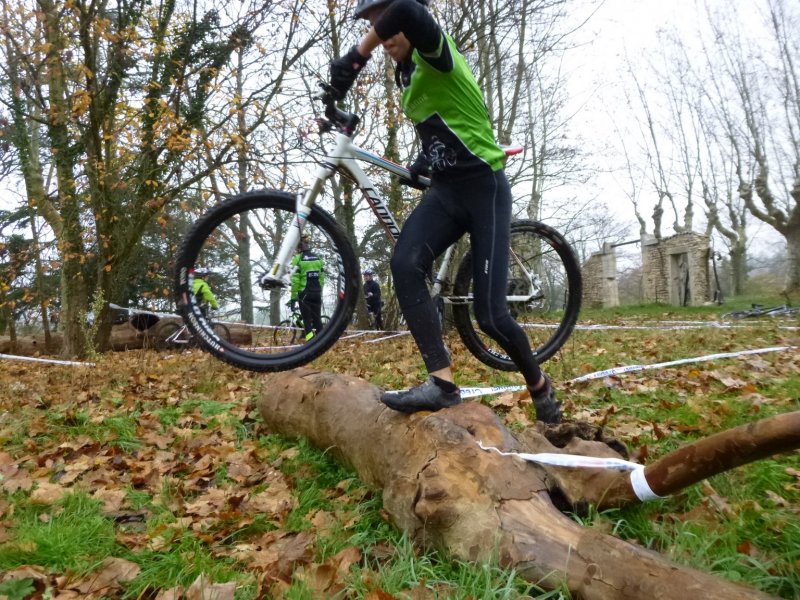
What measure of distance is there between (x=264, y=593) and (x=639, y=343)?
651 cm

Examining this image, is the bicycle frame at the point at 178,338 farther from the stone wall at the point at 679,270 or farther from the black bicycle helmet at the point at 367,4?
the stone wall at the point at 679,270

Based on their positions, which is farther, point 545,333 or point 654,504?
point 545,333

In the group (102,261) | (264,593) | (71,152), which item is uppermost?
(71,152)

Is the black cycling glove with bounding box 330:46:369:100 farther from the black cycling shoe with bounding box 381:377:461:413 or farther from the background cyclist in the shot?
the background cyclist

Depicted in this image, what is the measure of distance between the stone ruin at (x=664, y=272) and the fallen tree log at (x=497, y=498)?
25005mm

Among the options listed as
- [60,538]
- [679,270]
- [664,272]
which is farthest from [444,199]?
[664,272]

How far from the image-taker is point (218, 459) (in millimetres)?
2936

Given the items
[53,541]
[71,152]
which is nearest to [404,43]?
[53,541]

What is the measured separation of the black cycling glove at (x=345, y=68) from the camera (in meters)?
2.67

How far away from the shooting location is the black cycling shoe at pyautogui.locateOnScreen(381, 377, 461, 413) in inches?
97.5

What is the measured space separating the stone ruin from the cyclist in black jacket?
80.6 ft

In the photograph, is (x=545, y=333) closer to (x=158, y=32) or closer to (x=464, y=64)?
(x=464, y=64)

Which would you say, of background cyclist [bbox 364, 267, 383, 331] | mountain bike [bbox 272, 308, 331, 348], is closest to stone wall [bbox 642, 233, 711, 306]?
background cyclist [bbox 364, 267, 383, 331]

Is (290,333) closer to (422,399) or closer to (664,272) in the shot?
(422,399)
